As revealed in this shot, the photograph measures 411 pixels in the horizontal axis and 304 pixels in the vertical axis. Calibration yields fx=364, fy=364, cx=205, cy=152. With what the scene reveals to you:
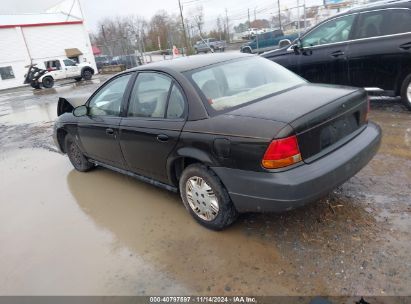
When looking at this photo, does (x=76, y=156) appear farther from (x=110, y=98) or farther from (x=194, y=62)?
(x=194, y=62)

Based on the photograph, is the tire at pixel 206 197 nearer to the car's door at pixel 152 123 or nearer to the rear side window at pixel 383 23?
the car's door at pixel 152 123

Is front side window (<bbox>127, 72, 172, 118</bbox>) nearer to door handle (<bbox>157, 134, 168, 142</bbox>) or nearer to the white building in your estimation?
door handle (<bbox>157, 134, 168, 142</bbox>)

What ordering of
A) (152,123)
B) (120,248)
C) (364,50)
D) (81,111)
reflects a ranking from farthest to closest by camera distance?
(364,50) < (81,111) < (152,123) < (120,248)

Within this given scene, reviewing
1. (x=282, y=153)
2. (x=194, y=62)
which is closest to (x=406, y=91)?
(x=194, y=62)

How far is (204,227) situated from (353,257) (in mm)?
1351

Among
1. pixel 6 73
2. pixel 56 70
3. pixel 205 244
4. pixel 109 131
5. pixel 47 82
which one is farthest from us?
pixel 6 73

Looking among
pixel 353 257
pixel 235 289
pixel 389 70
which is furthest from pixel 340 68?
pixel 235 289

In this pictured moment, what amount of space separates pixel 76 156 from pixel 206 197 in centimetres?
306

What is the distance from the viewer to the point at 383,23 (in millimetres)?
5828

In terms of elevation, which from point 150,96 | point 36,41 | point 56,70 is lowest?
point 56,70

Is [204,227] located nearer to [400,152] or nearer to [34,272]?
[34,272]

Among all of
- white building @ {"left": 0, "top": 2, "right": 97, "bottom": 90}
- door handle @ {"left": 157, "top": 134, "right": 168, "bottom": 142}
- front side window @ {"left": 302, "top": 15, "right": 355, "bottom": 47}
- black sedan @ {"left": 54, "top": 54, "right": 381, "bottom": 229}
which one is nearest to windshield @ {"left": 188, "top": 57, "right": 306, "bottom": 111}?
black sedan @ {"left": 54, "top": 54, "right": 381, "bottom": 229}

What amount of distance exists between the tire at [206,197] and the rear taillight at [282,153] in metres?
0.56

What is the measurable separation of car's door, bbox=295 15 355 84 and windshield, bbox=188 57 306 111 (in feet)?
9.25
